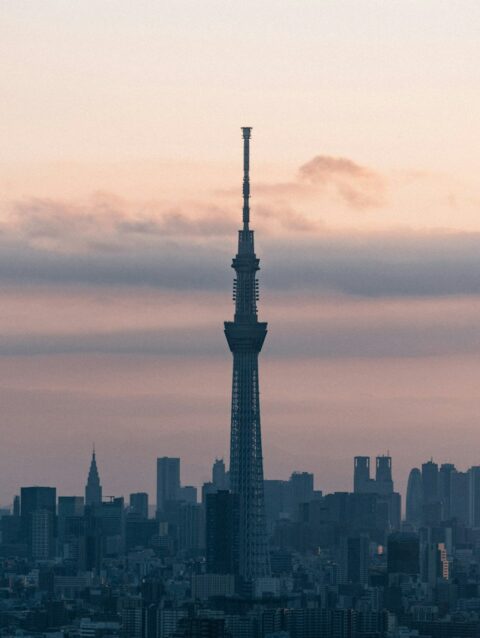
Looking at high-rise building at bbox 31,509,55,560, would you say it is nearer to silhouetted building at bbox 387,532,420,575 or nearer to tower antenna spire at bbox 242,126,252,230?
silhouetted building at bbox 387,532,420,575

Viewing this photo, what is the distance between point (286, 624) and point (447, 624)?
7.70 metres

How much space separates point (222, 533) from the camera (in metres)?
157

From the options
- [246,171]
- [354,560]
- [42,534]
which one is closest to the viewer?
[246,171]

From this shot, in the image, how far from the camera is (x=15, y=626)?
125 m

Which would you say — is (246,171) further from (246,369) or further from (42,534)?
(42,534)

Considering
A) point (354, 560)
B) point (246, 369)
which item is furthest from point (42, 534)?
point (246, 369)

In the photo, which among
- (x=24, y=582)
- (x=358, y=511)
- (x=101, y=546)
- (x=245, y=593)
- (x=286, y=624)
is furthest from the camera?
(x=358, y=511)

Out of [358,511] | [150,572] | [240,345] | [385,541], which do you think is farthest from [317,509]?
[240,345]

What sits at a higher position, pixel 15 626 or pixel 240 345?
pixel 240 345

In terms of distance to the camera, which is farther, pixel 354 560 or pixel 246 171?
pixel 354 560

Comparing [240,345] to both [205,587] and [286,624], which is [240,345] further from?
[286,624]

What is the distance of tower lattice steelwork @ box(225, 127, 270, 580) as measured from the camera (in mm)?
146250

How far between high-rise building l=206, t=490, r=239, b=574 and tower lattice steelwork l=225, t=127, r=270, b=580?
54.8 inches

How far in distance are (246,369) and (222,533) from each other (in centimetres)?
1212
